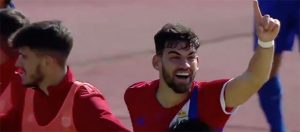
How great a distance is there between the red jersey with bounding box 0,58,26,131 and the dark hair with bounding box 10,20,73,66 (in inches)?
11.7

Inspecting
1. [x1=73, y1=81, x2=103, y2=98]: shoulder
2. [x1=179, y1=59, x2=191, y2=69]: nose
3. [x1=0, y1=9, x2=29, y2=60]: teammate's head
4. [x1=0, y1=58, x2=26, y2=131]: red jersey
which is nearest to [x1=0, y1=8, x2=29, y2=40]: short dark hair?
[x1=0, y1=9, x2=29, y2=60]: teammate's head

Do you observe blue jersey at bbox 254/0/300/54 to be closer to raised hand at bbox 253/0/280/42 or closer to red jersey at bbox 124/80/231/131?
red jersey at bbox 124/80/231/131

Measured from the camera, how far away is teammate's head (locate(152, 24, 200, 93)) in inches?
136

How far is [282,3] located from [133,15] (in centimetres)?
565

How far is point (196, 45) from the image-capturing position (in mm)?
3508

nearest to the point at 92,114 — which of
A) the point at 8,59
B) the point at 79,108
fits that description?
the point at 79,108

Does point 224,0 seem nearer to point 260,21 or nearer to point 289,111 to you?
point 289,111

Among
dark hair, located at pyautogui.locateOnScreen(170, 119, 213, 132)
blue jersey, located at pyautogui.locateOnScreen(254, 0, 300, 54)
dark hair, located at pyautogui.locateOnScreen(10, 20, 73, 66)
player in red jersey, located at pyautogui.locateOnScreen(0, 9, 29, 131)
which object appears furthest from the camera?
blue jersey, located at pyautogui.locateOnScreen(254, 0, 300, 54)

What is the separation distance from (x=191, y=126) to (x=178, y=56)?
1.51ft

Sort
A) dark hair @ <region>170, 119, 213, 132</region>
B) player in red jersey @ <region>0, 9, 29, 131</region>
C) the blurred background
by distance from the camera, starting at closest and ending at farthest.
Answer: dark hair @ <region>170, 119, 213, 132</region> < player in red jersey @ <region>0, 9, 29, 131</region> < the blurred background

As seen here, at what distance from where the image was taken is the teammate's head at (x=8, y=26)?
3943 millimetres

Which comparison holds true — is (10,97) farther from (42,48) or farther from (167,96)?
(167,96)

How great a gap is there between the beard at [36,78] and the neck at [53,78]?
17 mm

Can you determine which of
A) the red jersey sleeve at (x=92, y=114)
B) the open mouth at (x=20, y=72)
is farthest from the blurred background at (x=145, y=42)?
the red jersey sleeve at (x=92, y=114)
